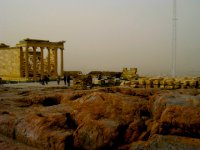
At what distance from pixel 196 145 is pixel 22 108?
15.4ft

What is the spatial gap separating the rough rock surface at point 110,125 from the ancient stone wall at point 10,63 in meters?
46.1

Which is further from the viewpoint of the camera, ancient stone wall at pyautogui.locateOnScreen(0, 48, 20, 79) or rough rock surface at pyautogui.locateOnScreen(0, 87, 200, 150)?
ancient stone wall at pyautogui.locateOnScreen(0, 48, 20, 79)

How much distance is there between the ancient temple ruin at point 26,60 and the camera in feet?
163

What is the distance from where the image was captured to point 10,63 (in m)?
53.0

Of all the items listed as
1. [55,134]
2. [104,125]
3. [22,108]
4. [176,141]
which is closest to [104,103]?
[104,125]

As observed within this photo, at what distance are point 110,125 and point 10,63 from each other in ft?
164

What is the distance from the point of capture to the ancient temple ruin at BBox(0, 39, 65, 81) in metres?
49.5

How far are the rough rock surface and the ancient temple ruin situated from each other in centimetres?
4334

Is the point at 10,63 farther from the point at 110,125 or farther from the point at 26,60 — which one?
the point at 110,125

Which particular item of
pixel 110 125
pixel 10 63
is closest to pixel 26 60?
pixel 10 63

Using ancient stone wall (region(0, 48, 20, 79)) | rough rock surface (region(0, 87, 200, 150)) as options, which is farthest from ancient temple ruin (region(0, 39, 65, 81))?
rough rock surface (region(0, 87, 200, 150))

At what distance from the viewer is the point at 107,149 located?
530cm

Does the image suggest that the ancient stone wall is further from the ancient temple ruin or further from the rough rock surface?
the rough rock surface

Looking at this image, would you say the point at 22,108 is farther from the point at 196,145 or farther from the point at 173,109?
the point at 196,145
